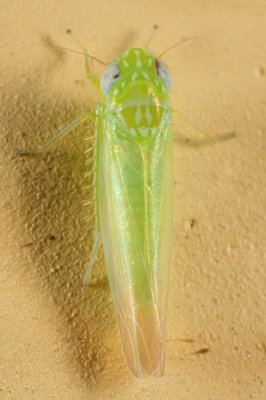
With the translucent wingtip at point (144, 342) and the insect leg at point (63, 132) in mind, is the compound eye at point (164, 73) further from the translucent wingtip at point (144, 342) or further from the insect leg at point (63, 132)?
the translucent wingtip at point (144, 342)

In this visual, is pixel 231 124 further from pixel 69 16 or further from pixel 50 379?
pixel 50 379

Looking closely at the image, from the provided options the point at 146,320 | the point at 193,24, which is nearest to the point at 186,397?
the point at 146,320

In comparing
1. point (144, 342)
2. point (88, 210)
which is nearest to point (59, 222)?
point (88, 210)

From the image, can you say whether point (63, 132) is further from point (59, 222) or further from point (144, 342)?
point (144, 342)

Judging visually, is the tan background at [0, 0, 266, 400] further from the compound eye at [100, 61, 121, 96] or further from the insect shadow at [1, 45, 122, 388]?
the compound eye at [100, 61, 121, 96]

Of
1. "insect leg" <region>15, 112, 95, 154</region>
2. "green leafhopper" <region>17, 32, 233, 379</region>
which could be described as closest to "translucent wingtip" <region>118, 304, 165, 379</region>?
"green leafhopper" <region>17, 32, 233, 379</region>

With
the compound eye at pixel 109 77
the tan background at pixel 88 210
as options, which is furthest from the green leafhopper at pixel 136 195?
the tan background at pixel 88 210

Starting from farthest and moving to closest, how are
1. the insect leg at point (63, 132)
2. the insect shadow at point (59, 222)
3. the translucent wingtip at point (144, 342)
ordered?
1. the insect leg at point (63, 132)
2. the insect shadow at point (59, 222)
3. the translucent wingtip at point (144, 342)
